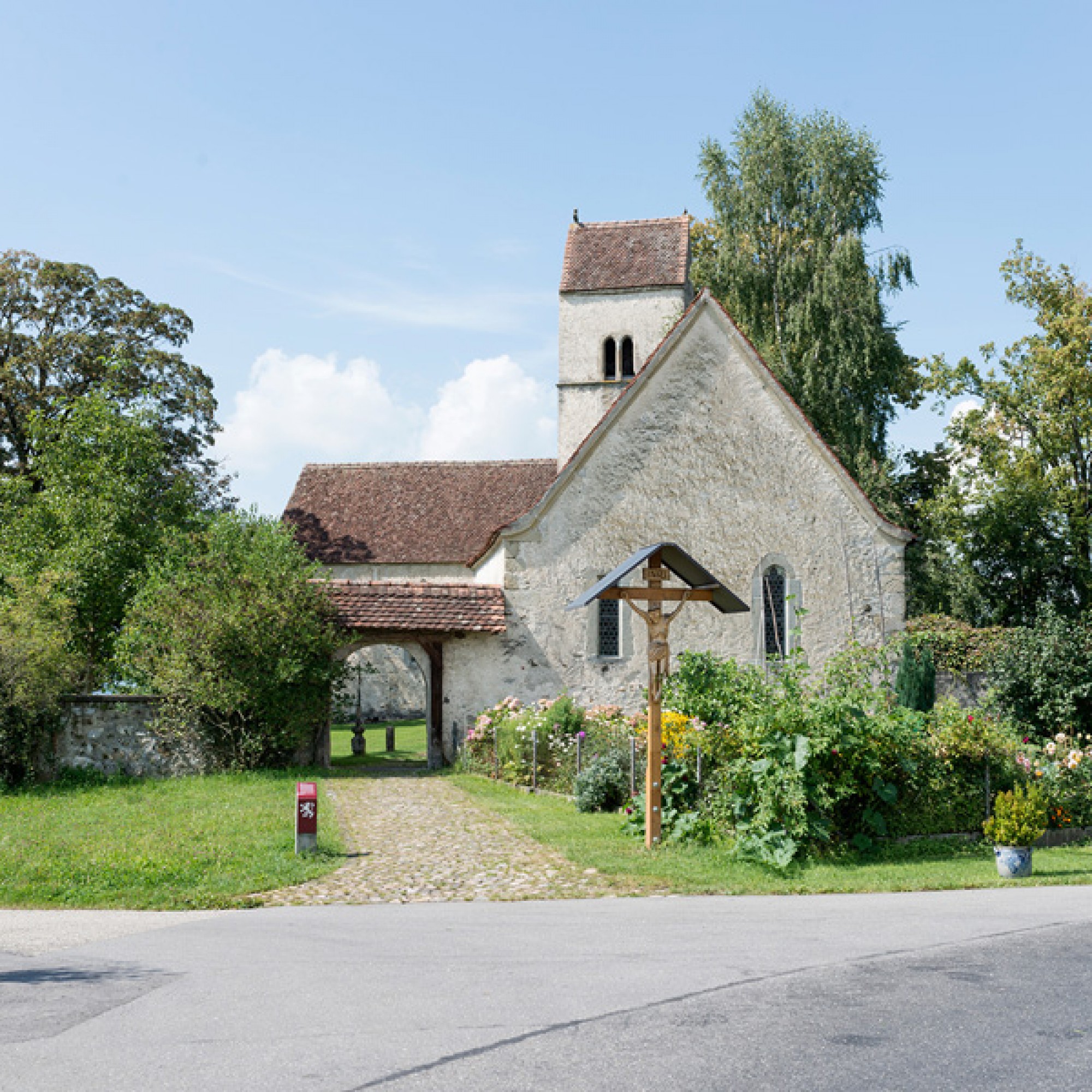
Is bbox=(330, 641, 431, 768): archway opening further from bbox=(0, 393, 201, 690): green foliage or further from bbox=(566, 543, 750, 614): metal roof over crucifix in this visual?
bbox=(566, 543, 750, 614): metal roof over crucifix

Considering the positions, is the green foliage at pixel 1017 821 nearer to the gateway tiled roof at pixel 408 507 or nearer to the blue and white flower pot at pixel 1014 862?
the blue and white flower pot at pixel 1014 862

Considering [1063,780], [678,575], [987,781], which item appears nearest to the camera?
[678,575]

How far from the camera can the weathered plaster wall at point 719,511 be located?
23.3 metres

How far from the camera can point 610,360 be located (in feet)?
111

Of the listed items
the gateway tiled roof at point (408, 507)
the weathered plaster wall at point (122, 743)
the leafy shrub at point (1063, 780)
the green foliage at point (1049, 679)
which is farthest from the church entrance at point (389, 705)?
the green foliage at point (1049, 679)

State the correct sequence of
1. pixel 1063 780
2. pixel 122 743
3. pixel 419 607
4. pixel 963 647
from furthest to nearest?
pixel 963 647
pixel 419 607
pixel 122 743
pixel 1063 780

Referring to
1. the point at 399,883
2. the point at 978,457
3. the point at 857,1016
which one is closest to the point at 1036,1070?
the point at 857,1016

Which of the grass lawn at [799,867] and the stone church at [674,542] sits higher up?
the stone church at [674,542]

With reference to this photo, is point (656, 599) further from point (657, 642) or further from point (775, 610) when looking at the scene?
point (775, 610)

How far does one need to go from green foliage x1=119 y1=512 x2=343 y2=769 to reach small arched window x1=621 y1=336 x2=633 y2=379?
14786 mm

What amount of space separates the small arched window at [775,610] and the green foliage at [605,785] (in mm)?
8322

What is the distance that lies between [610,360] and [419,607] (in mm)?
13687

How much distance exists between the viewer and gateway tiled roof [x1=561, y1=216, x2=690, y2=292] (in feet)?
108

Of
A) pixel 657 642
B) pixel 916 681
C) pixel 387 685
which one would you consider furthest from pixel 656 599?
pixel 387 685
